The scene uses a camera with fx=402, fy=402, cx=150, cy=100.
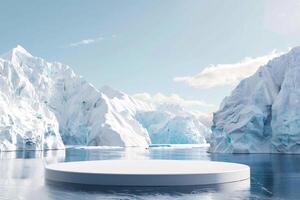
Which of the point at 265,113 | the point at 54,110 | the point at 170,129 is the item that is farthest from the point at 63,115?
the point at 265,113

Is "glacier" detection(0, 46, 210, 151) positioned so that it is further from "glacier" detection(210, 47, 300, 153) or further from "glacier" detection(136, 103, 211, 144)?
"glacier" detection(210, 47, 300, 153)

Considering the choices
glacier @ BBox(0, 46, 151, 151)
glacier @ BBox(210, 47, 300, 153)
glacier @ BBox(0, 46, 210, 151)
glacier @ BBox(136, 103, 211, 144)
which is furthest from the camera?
glacier @ BBox(136, 103, 211, 144)

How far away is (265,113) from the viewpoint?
72312 mm

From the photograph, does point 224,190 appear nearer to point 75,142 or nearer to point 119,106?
point 75,142

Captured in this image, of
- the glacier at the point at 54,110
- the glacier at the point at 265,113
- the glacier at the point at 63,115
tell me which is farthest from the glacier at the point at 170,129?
the glacier at the point at 265,113

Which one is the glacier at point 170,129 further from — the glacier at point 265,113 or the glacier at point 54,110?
the glacier at point 265,113

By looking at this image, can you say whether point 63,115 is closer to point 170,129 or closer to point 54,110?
point 54,110

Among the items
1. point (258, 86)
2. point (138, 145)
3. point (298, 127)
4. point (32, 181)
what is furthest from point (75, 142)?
point (32, 181)

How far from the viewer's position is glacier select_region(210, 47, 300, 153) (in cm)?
6725

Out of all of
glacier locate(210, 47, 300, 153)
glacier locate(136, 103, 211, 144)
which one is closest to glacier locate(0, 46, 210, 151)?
glacier locate(136, 103, 211, 144)

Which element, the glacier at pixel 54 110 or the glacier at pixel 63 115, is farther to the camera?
the glacier at pixel 63 115

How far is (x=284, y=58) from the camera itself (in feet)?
254

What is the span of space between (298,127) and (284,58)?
57.2 feet

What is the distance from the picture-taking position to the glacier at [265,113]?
67250 millimetres
